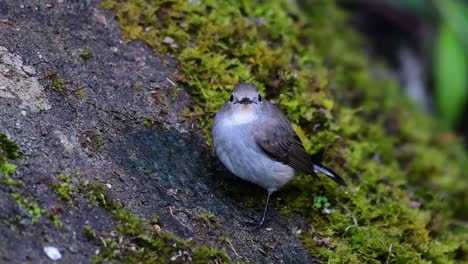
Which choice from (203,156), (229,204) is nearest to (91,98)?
(203,156)

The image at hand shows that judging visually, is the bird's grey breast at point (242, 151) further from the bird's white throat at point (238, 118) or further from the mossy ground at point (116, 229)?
the mossy ground at point (116, 229)

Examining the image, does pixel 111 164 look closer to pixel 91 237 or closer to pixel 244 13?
pixel 91 237

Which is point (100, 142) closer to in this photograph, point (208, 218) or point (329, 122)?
point (208, 218)

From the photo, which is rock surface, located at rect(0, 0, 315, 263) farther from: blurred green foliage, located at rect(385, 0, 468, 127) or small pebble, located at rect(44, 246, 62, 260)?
blurred green foliage, located at rect(385, 0, 468, 127)

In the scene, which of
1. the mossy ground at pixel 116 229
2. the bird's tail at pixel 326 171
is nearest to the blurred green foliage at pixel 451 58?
the bird's tail at pixel 326 171

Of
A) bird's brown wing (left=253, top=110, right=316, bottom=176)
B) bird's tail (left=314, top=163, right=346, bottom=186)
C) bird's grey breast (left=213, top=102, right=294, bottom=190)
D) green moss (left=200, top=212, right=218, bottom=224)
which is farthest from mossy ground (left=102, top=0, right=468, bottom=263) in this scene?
green moss (left=200, top=212, right=218, bottom=224)

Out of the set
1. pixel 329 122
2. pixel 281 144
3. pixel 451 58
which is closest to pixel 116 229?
pixel 281 144
